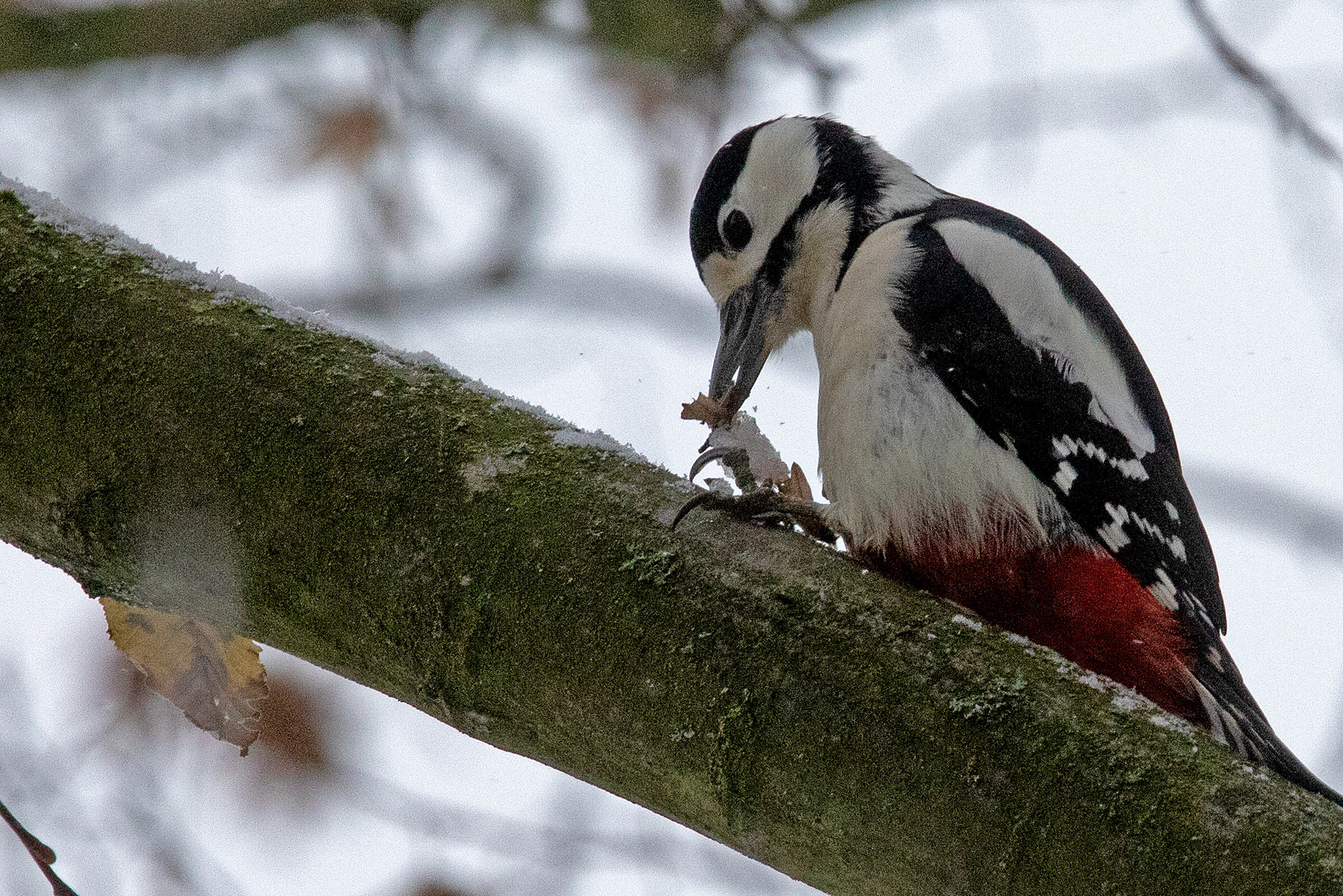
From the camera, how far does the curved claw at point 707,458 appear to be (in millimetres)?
2510

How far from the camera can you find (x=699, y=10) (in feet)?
16.7

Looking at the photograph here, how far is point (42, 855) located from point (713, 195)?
2.40 meters

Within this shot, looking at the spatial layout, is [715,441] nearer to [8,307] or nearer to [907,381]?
[907,381]

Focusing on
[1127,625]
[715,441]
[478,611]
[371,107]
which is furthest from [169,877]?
[371,107]

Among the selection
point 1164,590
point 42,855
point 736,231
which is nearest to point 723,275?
point 736,231

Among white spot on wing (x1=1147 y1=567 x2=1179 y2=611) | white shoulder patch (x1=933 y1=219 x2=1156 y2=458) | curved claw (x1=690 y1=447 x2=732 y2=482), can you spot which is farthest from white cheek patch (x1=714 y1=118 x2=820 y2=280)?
white spot on wing (x1=1147 y1=567 x2=1179 y2=611)

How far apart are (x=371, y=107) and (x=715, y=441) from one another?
3.45 meters

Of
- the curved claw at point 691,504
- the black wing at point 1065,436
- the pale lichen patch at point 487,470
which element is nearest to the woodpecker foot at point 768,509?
the curved claw at point 691,504

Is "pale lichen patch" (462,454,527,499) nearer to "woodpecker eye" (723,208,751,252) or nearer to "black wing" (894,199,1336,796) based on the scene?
"black wing" (894,199,1336,796)

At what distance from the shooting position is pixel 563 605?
1.60 metres

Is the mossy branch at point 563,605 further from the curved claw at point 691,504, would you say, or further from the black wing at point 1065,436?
the black wing at point 1065,436

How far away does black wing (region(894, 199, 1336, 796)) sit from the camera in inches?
95.6

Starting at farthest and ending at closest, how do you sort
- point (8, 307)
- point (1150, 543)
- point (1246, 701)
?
1. point (1150, 543)
2. point (1246, 701)
3. point (8, 307)

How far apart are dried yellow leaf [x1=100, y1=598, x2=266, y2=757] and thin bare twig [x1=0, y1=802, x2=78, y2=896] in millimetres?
451
